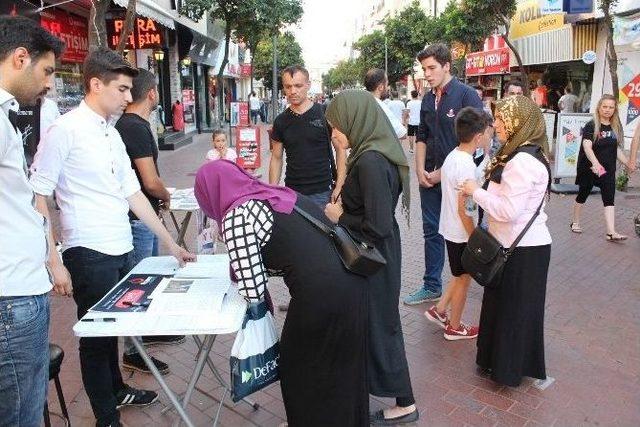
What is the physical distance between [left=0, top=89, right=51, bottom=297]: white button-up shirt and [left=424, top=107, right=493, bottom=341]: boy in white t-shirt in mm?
2666

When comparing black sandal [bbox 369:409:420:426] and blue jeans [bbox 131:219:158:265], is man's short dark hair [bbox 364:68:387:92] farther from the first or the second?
black sandal [bbox 369:409:420:426]

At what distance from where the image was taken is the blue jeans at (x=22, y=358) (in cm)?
190

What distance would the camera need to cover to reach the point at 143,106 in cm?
375

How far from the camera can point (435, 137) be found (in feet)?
15.7

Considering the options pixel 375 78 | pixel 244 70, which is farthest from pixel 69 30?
pixel 244 70

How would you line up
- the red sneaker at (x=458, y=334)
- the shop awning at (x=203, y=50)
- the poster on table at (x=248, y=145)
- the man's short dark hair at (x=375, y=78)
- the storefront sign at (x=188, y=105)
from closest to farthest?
the red sneaker at (x=458, y=334), the man's short dark hair at (x=375, y=78), the poster on table at (x=248, y=145), the storefront sign at (x=188, y=105), the shop awning at (x=203, y=50)

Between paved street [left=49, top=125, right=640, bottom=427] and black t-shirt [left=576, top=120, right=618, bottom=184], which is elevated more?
black t-shirt [left=576, top=120, right=618, bottom=184]

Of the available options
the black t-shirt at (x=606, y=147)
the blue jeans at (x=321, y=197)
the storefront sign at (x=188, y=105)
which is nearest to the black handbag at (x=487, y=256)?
the blue jeans at (x=321, y=197)

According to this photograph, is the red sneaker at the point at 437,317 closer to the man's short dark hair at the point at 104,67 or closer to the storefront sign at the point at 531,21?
the man's short dark hair at the point at 104,67

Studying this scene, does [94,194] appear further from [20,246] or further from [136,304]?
[20,246]

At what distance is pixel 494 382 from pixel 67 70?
11721 millimetres

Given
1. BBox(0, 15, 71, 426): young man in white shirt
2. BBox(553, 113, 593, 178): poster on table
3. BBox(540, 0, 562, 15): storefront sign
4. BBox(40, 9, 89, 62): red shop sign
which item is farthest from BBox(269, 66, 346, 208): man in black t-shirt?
BBox(540, 0, 562, 15): storefront sign

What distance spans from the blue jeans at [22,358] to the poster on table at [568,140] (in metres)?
9.69

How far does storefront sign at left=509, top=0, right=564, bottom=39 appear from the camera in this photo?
1852 centimetres
